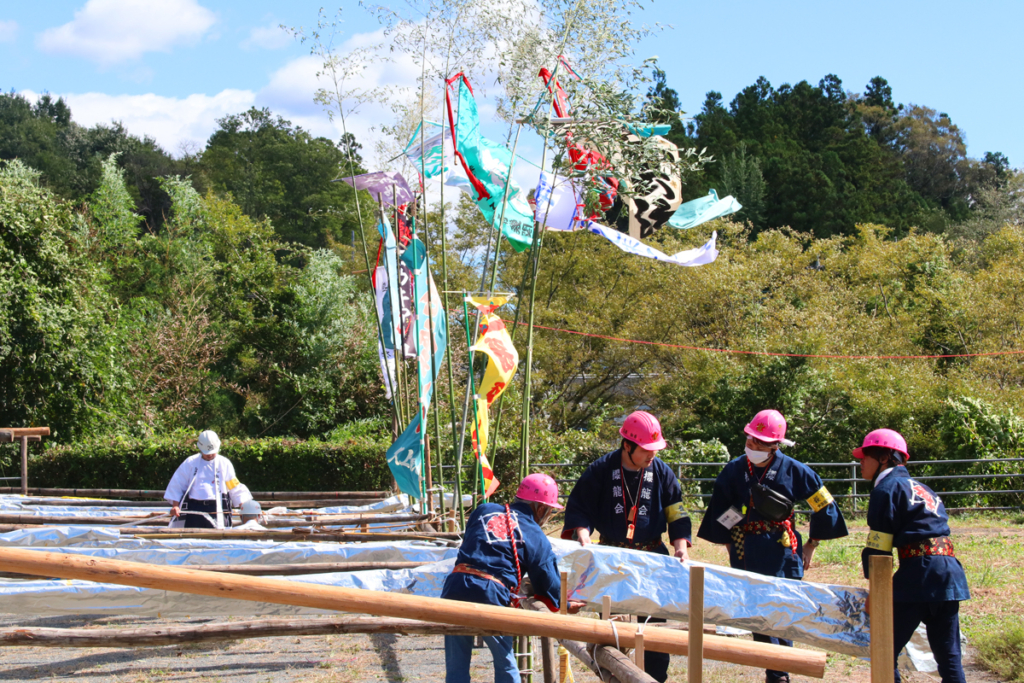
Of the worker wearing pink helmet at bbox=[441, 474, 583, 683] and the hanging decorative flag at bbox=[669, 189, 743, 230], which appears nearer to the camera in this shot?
the worker wearing pink helmet at bbox=[441, 474, 583, 683]

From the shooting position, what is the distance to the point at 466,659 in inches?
128

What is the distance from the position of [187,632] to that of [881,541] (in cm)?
316

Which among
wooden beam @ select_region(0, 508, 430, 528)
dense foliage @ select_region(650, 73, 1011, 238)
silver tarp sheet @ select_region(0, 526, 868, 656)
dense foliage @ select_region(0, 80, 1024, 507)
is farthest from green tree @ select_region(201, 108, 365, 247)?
silver tarp sheet @ select_region(0, 526, 868, 656)

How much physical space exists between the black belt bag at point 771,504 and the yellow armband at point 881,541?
1.31 ft

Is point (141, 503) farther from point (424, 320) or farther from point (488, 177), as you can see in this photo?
point (488, 177)

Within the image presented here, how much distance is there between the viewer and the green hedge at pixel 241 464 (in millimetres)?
12266

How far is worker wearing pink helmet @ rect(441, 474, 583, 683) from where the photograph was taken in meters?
3.23

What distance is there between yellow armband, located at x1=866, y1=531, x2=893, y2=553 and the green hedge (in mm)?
9251

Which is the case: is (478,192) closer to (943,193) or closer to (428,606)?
(428,606)

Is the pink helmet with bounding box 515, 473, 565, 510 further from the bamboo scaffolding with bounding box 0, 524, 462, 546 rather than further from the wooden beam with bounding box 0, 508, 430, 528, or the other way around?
the wooden beam with bounding box 0, 508, 430, 528

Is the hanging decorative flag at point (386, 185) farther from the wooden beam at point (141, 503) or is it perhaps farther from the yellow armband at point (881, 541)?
the yellow armband at point (881, 541)

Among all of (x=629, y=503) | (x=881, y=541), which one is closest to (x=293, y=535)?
(x=629, y=503)

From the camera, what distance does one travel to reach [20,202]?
13.1 m

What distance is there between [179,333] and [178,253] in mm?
4460
